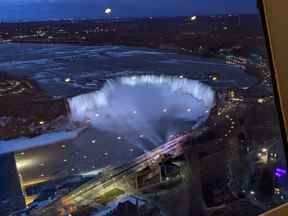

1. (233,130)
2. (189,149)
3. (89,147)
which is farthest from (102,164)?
(233,130)

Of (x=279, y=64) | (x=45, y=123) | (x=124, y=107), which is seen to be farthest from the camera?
(x=279, y=64)

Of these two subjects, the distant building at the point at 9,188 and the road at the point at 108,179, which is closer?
the distant building at the point at 9,188

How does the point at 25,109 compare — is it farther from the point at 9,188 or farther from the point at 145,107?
the point at 145,107

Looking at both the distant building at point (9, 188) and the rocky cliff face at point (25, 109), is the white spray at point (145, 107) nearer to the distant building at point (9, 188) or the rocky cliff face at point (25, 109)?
the rocky cliff face at point (25, 109)

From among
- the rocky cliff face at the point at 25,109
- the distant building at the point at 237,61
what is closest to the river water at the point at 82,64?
the rocky cliff face at the point at 25,109

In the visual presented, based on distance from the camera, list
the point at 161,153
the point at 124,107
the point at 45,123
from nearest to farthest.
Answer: the point at 45,123, the point at 124,107, the point at 161,153

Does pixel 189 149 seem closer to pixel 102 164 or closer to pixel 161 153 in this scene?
pixel 161 153

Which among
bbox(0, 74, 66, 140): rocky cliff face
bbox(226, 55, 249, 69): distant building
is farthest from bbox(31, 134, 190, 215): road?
bbox(226, 55, 249, 69): distant building

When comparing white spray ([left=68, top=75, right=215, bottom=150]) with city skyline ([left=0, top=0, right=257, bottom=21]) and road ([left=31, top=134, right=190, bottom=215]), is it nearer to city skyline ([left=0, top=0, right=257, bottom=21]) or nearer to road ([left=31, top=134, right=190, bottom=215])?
road ([left=31, top=134, right=190, bottom=215])
